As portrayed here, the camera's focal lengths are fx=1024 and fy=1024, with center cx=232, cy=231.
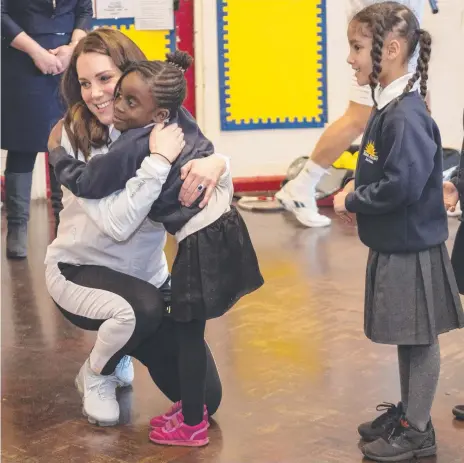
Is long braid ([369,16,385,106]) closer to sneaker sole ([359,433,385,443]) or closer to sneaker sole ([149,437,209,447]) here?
sneaker sole ([359,433,385,443])

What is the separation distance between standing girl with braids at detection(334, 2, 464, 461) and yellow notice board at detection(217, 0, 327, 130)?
3.39 m

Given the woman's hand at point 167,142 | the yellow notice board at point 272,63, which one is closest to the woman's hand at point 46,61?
the yellow notice board at point 272,63

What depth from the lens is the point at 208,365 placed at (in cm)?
262

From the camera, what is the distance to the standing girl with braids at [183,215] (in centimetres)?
234

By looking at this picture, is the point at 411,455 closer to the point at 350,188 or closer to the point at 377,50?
the point at 350,188

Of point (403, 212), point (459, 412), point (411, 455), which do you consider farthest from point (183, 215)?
point (459, 412)

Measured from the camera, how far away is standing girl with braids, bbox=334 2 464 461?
2186 millimetres

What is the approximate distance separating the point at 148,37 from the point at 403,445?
11.9ft

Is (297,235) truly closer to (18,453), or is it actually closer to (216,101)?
(216,101)

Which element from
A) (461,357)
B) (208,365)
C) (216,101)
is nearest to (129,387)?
(208,365)

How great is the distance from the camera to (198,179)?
7.61 ft

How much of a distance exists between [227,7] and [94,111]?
125 inches

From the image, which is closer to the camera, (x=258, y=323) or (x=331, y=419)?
(x=331, y=419)

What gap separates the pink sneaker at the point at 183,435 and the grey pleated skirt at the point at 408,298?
49 centimetres
